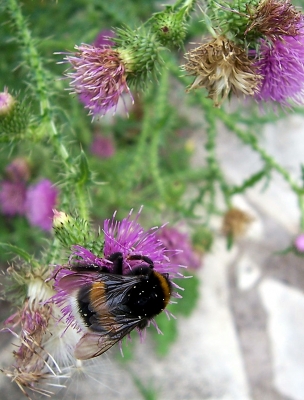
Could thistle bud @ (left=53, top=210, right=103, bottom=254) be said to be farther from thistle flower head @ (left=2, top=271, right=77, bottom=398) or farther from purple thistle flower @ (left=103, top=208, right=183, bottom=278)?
thistle flower head @ (left=2, top=271, right=77, bottom=398)

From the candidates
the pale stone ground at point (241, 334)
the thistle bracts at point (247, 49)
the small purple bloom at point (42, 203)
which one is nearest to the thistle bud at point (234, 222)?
the pale stone ground at point (241, 334)

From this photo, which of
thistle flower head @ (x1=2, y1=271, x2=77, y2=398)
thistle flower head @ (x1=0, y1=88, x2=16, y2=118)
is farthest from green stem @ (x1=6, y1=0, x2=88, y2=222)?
thistle flower head @ (x1=2, y1=271, x2=77, y2=398)

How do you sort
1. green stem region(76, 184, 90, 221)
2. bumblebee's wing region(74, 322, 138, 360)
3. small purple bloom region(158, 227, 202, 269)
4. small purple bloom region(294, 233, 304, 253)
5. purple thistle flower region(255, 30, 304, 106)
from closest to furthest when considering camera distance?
bumblebee's wing region(74, 322, 138, 360) → purple thistle flower region(255, 30, 304, 106) → green stem region(76, 184, 90, 221) → small purple bloom region(158, 227, 202, 269) → small purple bloom region(294, 233, 304, 253)

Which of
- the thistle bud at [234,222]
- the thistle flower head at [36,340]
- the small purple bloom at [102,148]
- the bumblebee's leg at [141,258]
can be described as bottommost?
the thistle bud at [234,222]

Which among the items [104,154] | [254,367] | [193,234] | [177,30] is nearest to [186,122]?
[104,154]

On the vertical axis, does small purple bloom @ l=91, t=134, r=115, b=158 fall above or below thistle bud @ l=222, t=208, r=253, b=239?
above

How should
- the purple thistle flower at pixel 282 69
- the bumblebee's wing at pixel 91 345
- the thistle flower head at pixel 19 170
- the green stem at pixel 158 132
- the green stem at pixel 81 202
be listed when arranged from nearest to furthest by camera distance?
the bumblebee's wing at pixel 91 345 < the purple thistle flower at pixel 282 69 < the green stem at pixel 81 202 < the green stem at pixel 158 132 < the thistle flower head at pixel 19 170

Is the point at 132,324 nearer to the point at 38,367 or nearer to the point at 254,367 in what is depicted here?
the point at 38,367

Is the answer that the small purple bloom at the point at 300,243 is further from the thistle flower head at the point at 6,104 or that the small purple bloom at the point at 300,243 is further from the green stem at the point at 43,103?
the thistle flower head at the point at 6,104
